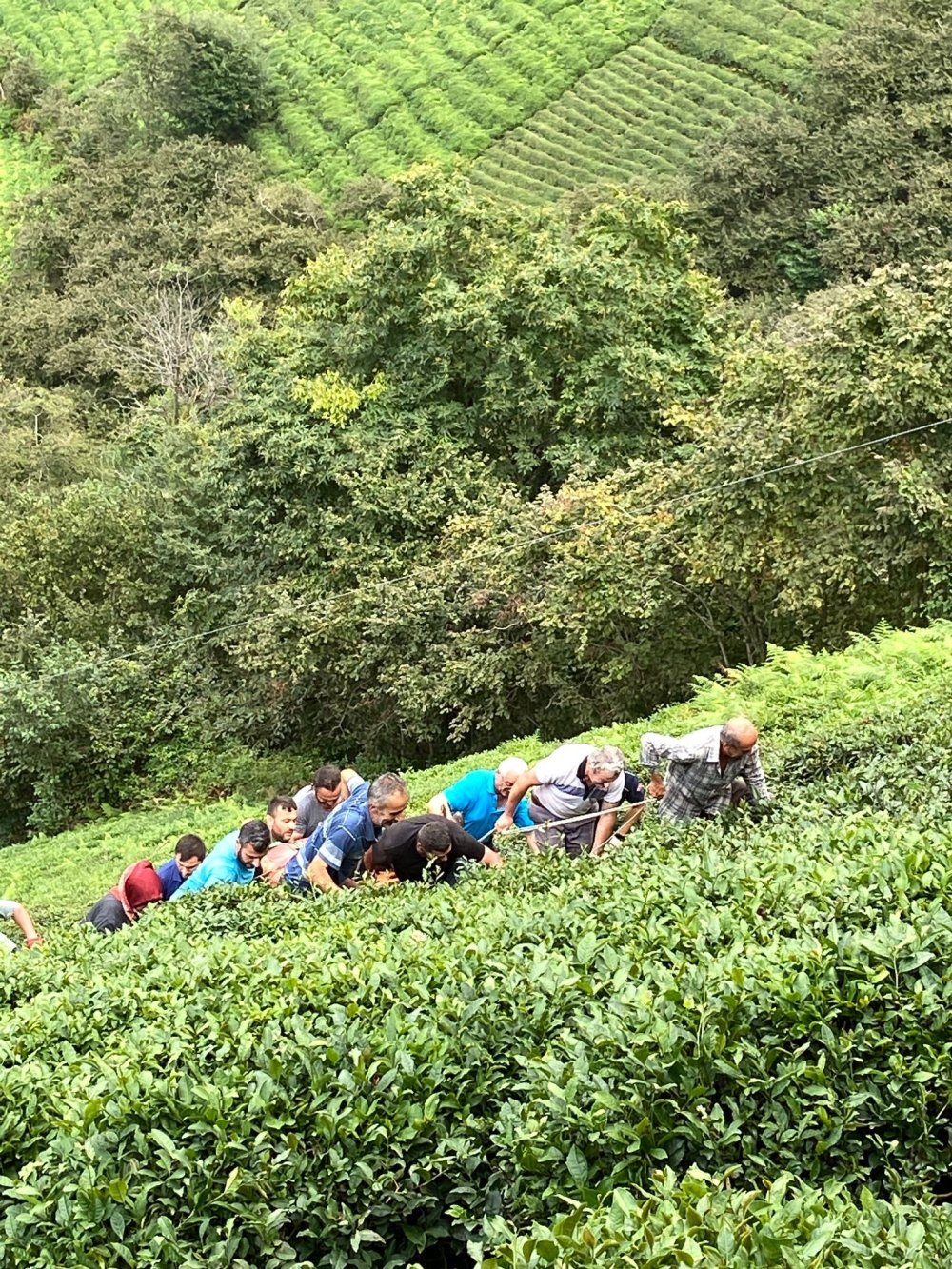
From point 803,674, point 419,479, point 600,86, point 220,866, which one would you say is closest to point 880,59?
point 600,86

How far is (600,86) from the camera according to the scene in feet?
165

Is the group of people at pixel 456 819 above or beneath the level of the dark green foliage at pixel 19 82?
above

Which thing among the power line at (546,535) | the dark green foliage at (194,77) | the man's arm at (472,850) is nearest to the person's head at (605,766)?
the man's arm at (472,850)

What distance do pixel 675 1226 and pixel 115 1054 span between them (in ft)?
7.38

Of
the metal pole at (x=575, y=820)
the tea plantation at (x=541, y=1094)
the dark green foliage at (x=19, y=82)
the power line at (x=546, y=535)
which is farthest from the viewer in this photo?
the dark green foliage at (x=19, y=82)

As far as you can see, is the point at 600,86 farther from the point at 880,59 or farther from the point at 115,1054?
the point at 115,1054

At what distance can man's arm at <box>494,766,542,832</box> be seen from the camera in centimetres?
775

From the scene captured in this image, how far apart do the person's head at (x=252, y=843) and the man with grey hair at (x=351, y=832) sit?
2.06 ft

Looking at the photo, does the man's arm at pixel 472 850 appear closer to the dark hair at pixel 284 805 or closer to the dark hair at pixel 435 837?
the dark hair at pixel 435 837

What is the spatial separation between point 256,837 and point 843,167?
31.0 meters

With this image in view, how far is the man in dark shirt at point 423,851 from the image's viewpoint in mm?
6641

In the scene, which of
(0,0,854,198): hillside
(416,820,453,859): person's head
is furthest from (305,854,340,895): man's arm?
(0,0,854,198): hillside

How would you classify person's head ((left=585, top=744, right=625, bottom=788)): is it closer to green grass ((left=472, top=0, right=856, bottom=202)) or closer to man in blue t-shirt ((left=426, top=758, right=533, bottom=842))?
man in blue t-shirt ((left=426, top=758, right=533, bottom=842))

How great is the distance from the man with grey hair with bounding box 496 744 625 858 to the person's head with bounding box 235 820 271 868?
150 centimetres
